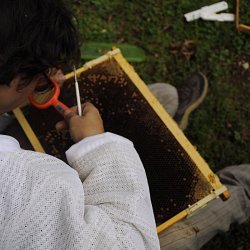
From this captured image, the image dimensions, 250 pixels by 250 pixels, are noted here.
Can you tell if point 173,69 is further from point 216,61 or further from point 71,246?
point 71,246

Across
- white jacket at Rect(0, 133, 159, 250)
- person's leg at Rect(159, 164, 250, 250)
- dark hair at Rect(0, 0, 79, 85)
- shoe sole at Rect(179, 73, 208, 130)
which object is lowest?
person's leg at Rect(159, 164, 250, 250)

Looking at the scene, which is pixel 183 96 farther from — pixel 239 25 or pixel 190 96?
pixel 239 25

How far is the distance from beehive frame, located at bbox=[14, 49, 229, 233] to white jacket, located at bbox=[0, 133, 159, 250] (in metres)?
0.37

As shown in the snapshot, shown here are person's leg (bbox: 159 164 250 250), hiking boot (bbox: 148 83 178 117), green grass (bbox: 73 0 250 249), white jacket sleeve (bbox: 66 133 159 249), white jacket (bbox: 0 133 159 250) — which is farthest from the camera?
green grass (bbox: 73 0 250 249)

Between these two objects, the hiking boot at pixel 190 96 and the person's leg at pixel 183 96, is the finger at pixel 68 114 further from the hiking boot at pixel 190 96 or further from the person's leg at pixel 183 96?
the hiking boot at pixel 190 96

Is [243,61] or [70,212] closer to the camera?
[70,212]

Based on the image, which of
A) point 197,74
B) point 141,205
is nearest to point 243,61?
point 197,74

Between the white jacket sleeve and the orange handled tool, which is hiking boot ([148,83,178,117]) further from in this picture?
Answer: the white jacket sleeve

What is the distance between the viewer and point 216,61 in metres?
2.46

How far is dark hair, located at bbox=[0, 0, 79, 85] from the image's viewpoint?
1075 millimetres

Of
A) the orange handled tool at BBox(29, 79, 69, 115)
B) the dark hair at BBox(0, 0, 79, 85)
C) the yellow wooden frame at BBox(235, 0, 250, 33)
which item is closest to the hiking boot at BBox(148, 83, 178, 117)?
the orange handled tool at BBox(29, 79, 69, 115)

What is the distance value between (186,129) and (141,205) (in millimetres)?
1251

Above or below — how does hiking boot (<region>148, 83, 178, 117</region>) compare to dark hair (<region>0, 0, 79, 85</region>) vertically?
below

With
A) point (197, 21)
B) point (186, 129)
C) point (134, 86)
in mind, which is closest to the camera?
point (134, 86)
